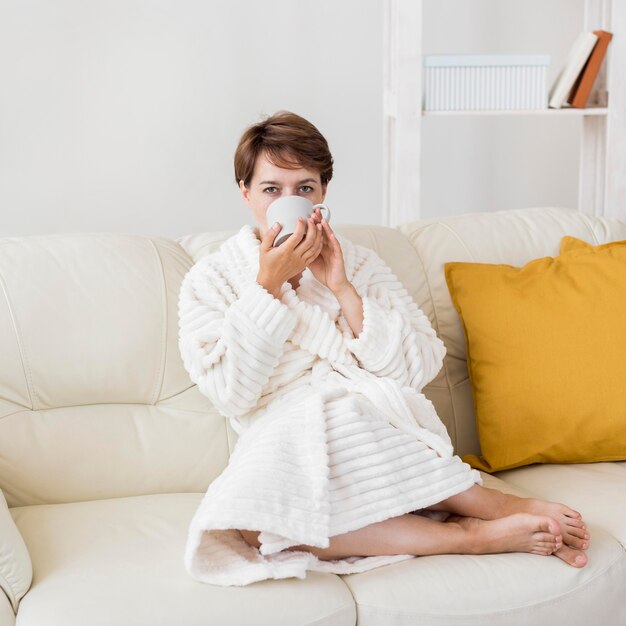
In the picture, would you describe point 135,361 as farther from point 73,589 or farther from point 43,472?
point 73,589

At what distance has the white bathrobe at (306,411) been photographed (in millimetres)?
1542

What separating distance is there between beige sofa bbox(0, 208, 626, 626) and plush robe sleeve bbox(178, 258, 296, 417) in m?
0.17

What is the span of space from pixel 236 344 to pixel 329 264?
0.29 meters

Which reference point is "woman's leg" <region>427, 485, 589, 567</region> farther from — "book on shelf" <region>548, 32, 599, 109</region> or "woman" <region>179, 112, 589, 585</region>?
"book on shelf" <region>548, 32, 599, 109</region>

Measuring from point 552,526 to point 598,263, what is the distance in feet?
2.69

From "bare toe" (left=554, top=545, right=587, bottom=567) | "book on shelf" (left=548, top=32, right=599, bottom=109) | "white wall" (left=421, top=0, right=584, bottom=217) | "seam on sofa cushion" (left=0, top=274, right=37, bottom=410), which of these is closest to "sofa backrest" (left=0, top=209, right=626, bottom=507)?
"seam on sofa cushion" (left=0, top=274, right=37, bottom=410)

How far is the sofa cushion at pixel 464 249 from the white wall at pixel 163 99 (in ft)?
3.75

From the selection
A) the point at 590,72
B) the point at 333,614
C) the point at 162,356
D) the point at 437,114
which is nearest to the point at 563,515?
the point at 333,614

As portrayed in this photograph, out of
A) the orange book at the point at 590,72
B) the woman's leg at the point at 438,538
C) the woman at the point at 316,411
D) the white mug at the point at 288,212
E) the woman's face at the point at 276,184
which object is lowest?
the woman's leg at the point at 438,538

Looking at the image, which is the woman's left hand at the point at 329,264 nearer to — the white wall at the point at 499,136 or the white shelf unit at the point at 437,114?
the white shelf unit at the point at 437,114

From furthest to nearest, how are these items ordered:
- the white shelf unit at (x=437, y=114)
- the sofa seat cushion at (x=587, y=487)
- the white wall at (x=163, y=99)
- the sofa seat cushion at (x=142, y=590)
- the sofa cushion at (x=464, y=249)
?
the white wall at (x=163, y=99)
the white shelf unit at (x=437, y=114)
the sofa cushion at (x=464, y=249)
the sofa seat cushion at (x=587, y=487)
the sofa seat cushion at (x=142, y=590)

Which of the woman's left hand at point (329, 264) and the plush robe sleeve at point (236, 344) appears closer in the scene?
the plush robe sleeve at point (236, 344)

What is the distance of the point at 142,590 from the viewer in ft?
4.83

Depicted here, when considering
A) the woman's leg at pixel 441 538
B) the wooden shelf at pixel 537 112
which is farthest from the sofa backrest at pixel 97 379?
the wooden shelf at pixel 537 112
